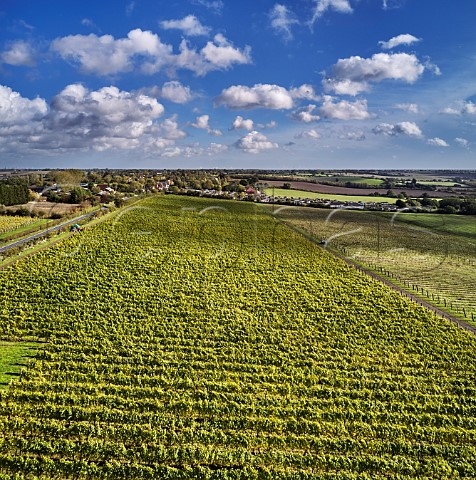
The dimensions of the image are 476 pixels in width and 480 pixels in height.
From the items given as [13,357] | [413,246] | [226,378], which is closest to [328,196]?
[413,246]

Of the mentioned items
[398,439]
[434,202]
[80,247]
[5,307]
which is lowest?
[398,439]

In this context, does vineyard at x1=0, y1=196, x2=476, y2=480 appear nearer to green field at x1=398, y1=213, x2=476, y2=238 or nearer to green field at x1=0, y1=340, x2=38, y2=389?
green field at x1=0, y1=340, x2=38, y2=389

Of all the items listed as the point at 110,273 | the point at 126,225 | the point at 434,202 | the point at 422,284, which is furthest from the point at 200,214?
the point at 434,202

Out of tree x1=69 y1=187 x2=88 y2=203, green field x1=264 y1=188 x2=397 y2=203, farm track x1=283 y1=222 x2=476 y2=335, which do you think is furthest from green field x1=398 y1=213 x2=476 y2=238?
tree x1=69 y1=187 x2=88 y2=203

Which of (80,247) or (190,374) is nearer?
(190,374)

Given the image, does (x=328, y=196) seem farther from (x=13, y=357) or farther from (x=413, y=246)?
(x=13, y=357)

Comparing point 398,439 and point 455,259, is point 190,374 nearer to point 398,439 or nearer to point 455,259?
point 398,439
